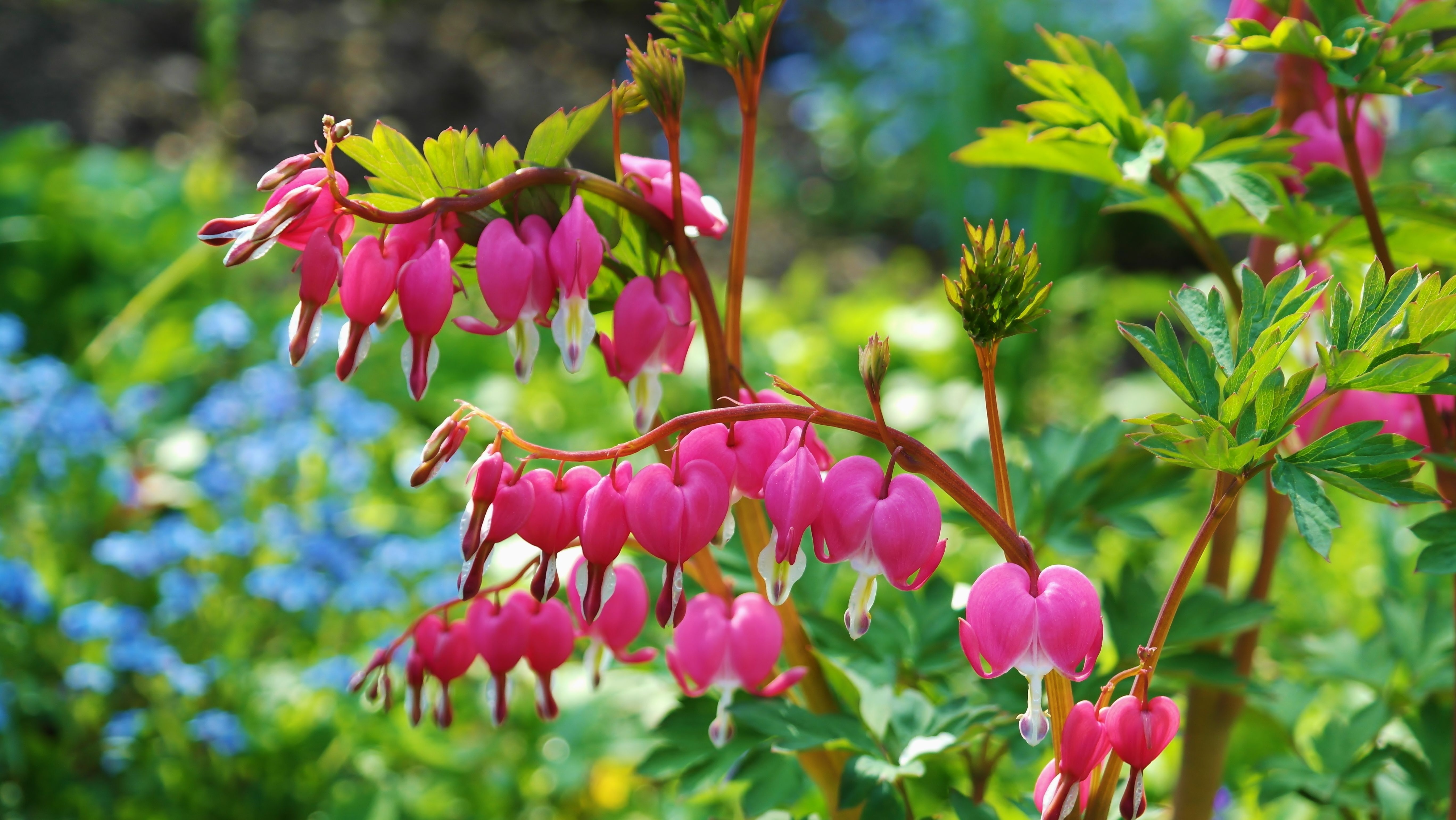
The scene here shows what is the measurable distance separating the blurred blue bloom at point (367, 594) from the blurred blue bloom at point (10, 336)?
0.89m

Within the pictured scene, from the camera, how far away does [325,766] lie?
6.35ft

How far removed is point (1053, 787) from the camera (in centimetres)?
64

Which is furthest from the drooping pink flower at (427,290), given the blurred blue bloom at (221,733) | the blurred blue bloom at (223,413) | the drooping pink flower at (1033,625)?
the blurred blue bloom at (223,413)

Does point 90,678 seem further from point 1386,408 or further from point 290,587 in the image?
point 1386,408

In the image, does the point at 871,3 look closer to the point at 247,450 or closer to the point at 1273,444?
the point at 247,450

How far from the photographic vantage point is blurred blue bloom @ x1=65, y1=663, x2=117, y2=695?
5.84ft

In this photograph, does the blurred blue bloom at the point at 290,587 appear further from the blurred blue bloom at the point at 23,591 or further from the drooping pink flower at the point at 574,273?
the drooping pink flower at the point at 574,273

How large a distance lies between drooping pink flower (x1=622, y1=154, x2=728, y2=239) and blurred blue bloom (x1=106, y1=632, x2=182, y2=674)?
4.55ft

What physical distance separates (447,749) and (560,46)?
4914 mm

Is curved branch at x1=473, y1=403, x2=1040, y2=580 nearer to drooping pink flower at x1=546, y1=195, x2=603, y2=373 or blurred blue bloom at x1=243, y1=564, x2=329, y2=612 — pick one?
drooping pink flower at x1=546, y1=195, x2=603, y2=373

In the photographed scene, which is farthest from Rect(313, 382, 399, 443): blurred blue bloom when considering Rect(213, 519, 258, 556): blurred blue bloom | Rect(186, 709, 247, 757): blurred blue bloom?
Rect(186, 709, 247, 757): blurred blue bloom

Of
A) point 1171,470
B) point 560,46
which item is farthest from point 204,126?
point 1171,470

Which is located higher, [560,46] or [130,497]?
[560,46]

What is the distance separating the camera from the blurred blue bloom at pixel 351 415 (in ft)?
7.48
